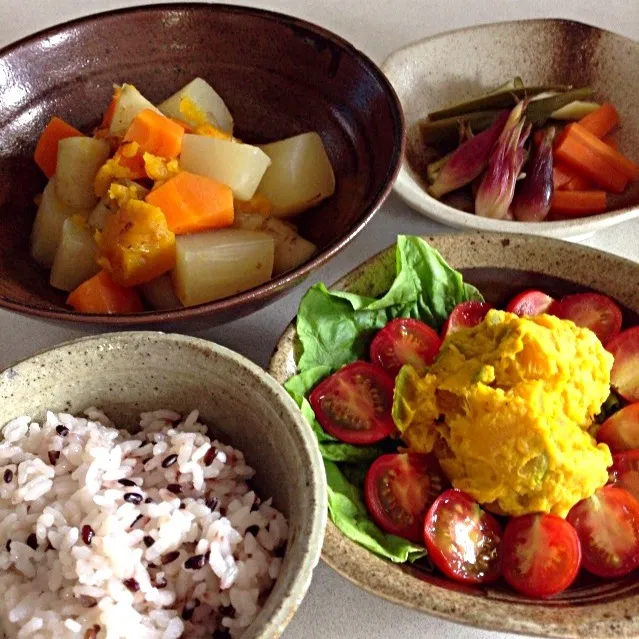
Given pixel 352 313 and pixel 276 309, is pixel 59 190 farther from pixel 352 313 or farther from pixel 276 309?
pixel 352 313

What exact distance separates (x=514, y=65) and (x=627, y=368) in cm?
102

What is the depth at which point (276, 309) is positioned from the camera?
1442mm

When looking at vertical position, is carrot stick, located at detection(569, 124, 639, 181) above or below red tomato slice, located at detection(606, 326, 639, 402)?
above

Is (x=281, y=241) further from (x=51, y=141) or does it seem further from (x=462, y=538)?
(x=462, y=538)

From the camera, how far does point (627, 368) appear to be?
1.18 m

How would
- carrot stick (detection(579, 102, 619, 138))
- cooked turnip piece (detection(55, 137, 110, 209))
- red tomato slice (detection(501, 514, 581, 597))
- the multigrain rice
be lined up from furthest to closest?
carrot stick (detection(579, 102, 619, 138)) → cooked turnip piece (detection(55, 137, 110, 209)) → red tomato slice (detection(501, 514, 581, 597)) → the multigrain rice

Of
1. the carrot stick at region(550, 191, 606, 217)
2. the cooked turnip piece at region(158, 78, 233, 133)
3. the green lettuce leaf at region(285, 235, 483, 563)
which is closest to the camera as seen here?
the green lettuce leaf at region(285, 235, 483, 563)

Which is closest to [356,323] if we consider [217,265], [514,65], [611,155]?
[217,265]

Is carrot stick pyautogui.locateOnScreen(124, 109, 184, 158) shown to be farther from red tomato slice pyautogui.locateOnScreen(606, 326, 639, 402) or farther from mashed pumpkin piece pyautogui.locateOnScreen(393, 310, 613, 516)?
red tomato slice pyautogui.locateOnScreen(606, 326, 639, 402)

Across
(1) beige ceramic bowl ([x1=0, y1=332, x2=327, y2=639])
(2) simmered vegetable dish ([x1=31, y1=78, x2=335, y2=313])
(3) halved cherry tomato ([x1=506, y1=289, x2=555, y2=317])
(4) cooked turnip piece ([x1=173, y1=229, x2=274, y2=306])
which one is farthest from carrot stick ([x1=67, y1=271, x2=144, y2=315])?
(3) halved cherry tomato ([x1=506, y1=289, x2=555, y2=317])

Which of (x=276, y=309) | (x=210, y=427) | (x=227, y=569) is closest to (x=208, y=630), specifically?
(x=227, y=569)

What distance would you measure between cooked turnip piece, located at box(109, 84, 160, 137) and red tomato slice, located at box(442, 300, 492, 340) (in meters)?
0.73

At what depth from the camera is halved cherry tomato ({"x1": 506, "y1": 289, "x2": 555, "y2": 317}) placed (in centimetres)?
125

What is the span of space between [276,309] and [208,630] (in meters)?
0.71
